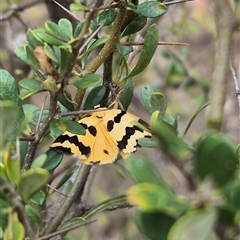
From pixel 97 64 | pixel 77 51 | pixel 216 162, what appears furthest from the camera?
pixel 97 64

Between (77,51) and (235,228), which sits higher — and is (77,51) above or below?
above

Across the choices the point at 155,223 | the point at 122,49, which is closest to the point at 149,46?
the point at 122,49

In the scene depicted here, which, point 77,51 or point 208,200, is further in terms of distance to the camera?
point 77,51

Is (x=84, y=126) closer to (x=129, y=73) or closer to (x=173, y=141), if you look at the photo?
(x=129, y=73)

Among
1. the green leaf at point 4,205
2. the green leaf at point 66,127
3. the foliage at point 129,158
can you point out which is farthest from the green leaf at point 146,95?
the green leaf at point 4,205

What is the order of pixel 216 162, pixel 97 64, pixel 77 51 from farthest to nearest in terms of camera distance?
pixel 97 64 < pixel 77 51 < pixel 216 162

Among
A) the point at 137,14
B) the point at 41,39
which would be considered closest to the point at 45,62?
the point at 41,39

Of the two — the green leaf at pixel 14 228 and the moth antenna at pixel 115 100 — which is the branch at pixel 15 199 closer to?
Answer: the green leaf at pixel 14 228
